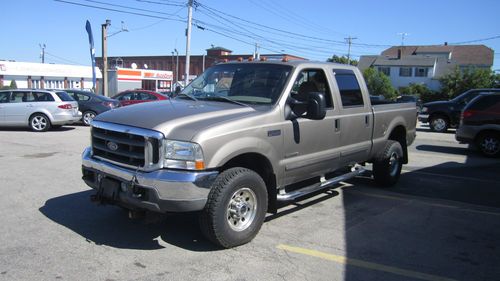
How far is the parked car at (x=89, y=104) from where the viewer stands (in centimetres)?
1762

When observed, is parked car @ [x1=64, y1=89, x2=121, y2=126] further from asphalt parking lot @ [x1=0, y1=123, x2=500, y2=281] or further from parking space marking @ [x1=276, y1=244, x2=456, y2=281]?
parking space marking @ [x1=276, y1=244, x2=456, y2=281]

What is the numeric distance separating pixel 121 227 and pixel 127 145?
1238 mm

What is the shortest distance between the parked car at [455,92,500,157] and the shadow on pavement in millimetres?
9786

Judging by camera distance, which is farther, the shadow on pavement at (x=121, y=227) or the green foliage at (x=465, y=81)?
the green foliage at (x=465, y=81)

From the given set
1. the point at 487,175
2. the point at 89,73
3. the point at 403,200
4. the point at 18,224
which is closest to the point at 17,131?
the point at 18,224

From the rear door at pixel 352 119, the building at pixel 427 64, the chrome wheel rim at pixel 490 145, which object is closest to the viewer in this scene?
the rear door at pixel 352 119

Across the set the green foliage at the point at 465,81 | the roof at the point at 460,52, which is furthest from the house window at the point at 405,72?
the green foliage at the point at 465,81

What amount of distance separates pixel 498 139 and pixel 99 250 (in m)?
11.4

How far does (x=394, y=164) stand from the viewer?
311 inches

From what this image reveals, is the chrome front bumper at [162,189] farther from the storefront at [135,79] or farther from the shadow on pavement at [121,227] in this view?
the storefront at [135,79]

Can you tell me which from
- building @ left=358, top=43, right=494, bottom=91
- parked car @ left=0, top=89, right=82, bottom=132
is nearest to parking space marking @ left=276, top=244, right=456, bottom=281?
parked car @ left=0, top=89, right=82, bottom=132

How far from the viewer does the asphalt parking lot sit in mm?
4188

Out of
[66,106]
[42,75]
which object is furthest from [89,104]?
[42,75]

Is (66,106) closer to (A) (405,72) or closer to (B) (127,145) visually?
(B) (127,145)
